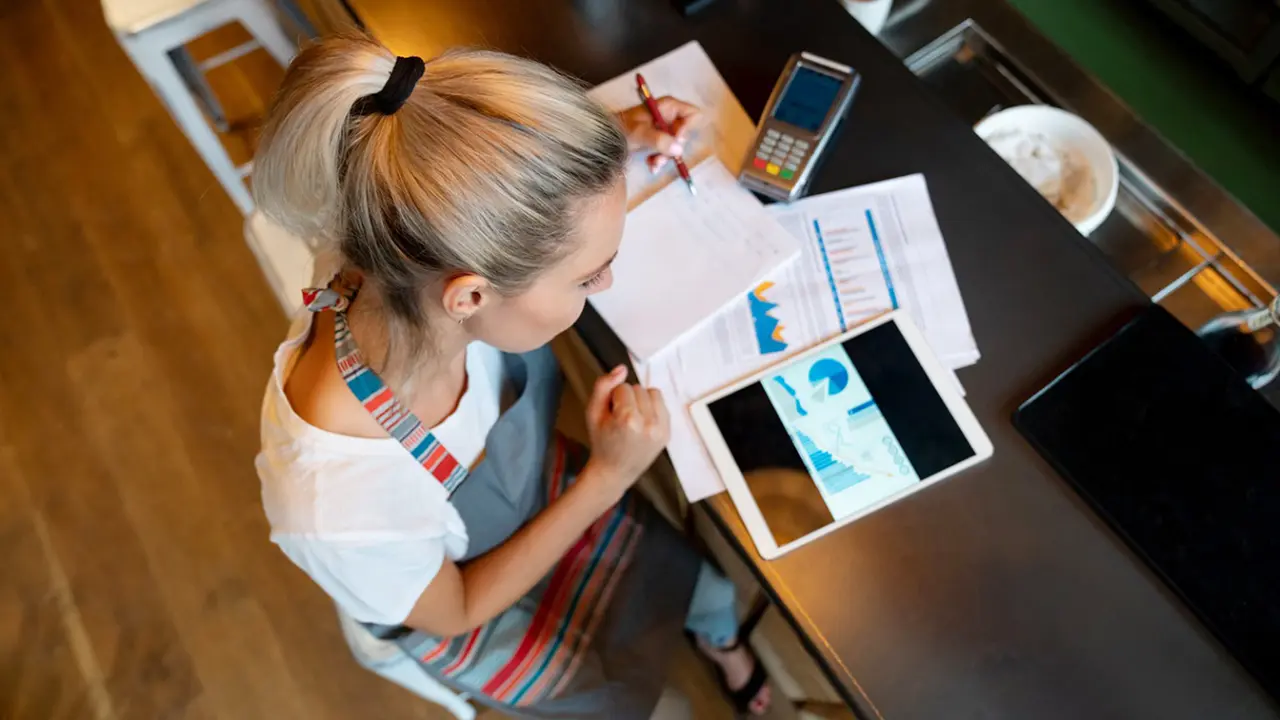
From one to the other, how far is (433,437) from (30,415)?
4.36 feet

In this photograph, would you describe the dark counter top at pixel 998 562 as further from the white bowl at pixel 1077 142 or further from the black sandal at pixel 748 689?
the black sandal at pixel 748 689

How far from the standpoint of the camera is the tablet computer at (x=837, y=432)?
727 millimetres

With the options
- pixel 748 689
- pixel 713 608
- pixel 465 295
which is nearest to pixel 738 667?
pixel 748 689

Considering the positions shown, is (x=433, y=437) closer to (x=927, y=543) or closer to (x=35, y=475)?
(x=927, y=543)

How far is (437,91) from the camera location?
562 millimetres

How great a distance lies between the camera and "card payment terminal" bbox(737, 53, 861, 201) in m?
0.84

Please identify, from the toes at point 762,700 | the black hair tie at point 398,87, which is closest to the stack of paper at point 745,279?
the black hair tie at point 398,87

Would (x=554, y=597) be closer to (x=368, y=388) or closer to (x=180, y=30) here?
(x=368, y=388)

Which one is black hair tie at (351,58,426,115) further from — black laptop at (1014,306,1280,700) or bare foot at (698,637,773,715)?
bare foot at (698,637,773,715)

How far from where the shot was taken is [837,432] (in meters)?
0.75

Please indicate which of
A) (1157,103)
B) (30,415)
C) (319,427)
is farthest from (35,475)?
(1157,103)

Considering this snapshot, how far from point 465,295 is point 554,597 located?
54 centimetres

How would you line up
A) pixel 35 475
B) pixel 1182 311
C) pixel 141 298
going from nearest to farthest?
pixel 1182 311 → pixel 35 475 → pixel 141 298

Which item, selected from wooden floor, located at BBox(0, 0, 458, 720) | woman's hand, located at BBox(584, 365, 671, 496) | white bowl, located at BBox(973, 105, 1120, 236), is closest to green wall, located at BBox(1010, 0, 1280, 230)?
white bowl, located at BBox(973, 105, 1120, 236)
